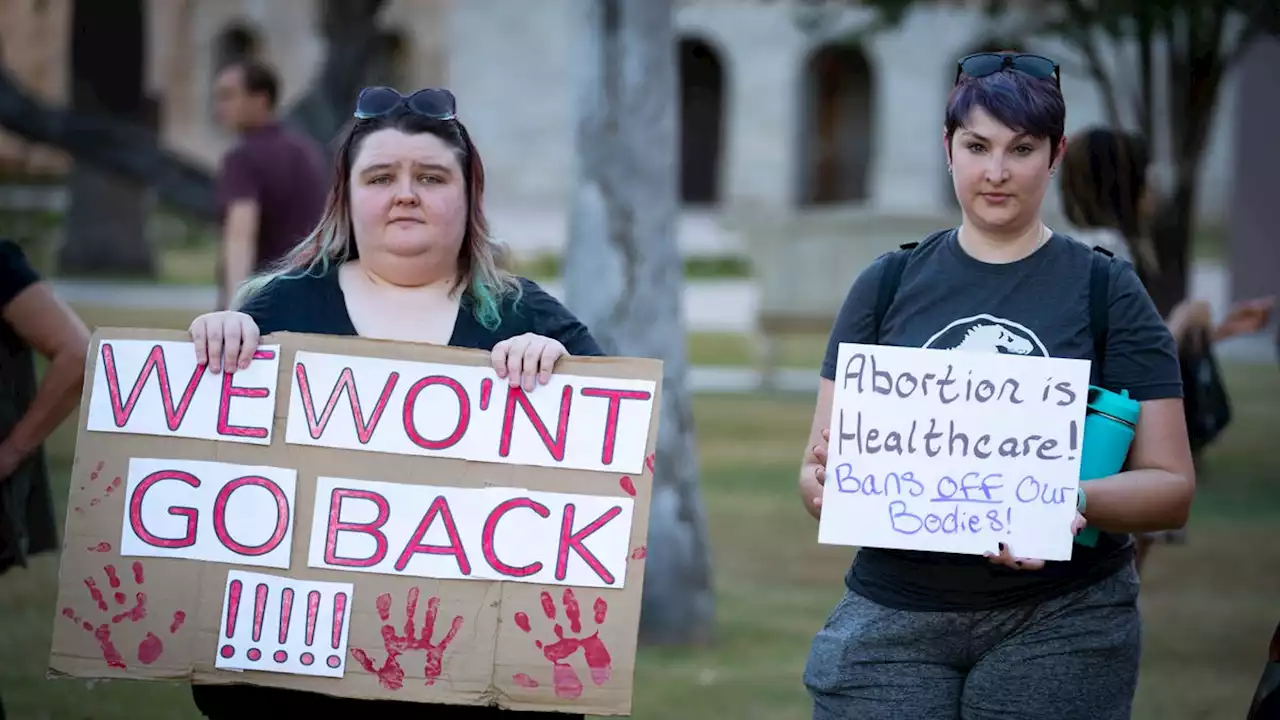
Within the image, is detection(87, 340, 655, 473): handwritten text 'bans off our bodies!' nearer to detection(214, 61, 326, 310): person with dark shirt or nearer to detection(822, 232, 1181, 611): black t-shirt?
detection(822, 232, 1181, 611): black t-shirt

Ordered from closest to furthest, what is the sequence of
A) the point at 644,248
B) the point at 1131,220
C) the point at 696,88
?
the point at 1131,220
the point at 644,248
the point at 696,88

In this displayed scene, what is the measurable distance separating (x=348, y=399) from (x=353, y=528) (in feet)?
0.78

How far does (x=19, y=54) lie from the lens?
108 ft

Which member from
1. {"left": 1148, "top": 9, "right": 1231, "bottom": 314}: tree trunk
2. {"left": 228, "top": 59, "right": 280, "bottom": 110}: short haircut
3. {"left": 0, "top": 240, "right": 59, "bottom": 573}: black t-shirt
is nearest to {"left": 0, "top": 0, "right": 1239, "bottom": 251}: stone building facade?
{"left": 1148, "top": 9, "right": 1231, "bottom": 314}: tree trunk

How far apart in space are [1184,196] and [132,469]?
10.2 meters

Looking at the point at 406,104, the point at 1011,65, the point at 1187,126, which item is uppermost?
the point at 1187,126

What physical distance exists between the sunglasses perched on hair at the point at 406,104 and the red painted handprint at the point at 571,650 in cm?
90

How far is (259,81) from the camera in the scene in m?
7.97

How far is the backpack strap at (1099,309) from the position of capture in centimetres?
319

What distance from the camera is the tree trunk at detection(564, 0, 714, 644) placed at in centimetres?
718

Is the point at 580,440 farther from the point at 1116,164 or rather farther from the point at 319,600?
the point at 1116,164

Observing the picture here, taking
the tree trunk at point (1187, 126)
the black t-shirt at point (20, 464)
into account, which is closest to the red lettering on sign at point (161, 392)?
the black t-shirt at point (20, 464)

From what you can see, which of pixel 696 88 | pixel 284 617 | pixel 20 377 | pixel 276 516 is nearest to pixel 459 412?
pixel 276 516

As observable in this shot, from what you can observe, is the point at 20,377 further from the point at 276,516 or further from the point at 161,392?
the point at 276,516
